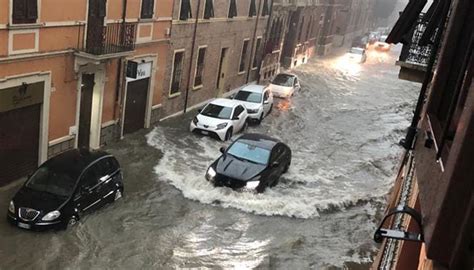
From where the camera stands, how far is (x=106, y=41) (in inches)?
645

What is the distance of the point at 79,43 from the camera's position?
50.7ft

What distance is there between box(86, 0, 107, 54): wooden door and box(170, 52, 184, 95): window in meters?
5.92

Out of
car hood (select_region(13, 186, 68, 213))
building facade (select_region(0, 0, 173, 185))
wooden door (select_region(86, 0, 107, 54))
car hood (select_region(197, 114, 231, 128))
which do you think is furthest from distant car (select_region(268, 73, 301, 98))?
car hood (select_region(13, 186, 68, 213))

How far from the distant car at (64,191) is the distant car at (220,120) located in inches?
290

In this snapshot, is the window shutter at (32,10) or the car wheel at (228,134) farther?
the car wheel at (228,134)

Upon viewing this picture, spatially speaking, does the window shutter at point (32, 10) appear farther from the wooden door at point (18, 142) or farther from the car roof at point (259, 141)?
A: the car roof at point (259, 141)

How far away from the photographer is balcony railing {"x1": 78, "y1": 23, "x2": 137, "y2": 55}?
50.9 ft

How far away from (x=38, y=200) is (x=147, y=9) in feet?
30.1

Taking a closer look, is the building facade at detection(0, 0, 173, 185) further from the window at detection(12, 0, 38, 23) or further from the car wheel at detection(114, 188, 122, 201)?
the car wheel at detection(114, 188, 122, 201)

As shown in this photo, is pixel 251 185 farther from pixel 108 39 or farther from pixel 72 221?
pixel 108 39

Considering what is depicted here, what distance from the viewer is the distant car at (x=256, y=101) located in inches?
951

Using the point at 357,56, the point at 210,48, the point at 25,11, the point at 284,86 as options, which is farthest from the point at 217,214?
the point at 357,56

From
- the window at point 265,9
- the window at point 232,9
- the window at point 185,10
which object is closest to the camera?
the window at point 185,10

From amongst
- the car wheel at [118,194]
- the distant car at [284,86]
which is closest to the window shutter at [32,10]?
the car wheel at [118,194]
